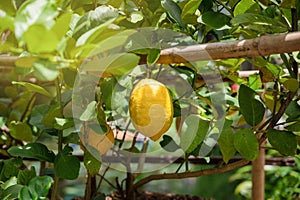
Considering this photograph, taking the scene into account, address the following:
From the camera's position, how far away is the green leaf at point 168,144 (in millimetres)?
634

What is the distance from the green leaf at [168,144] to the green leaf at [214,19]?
0.18 meters

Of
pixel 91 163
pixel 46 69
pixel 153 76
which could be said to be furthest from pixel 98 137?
pixel 46 69

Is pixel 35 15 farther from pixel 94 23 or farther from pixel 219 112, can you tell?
pixel 219 112

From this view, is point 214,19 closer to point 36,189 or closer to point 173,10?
point 173,10

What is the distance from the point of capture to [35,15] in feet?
0.89

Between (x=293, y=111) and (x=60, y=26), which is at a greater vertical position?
(x=60, y=26)

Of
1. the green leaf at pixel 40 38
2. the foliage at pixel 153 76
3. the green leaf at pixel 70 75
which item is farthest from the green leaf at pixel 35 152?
the green leaf at pixel 40 38

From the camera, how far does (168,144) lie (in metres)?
0.64

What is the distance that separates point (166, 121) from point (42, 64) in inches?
8.5

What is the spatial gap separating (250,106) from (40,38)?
1.22ft

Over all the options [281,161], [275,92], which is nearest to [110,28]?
[275,92]

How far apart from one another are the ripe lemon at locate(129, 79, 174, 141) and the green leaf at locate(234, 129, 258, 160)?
0.12m

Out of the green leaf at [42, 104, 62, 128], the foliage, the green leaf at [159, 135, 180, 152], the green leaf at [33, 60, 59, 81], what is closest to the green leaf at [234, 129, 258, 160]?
the foliage

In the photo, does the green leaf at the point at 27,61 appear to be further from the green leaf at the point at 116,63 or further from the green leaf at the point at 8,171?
the green leaf at the point at 8,171
